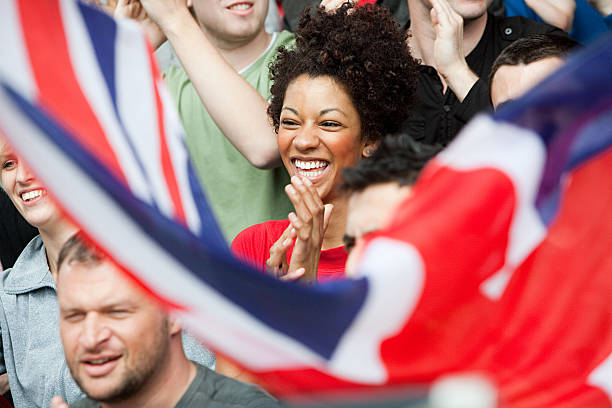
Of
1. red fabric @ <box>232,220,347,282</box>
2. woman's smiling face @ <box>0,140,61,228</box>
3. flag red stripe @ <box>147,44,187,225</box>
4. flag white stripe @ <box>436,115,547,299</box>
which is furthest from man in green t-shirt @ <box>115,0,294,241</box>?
flag white stripe @ <box>436,115,547,299</box>

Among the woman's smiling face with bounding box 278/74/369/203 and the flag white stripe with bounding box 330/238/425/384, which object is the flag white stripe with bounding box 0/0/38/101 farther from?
the woman's smiling face with bounding box 278/74/369/203

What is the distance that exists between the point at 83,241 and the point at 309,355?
0.98m

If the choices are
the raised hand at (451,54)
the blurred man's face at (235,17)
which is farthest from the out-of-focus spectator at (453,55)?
the blurred man's face at (235,17)

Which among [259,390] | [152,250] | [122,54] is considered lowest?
[259,390]

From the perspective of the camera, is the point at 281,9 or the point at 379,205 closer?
the point at 379,205

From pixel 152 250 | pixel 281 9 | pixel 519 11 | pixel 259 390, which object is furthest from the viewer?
pixel 281 9

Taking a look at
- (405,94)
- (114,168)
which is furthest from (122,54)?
(405,94)

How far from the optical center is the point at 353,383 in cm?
166

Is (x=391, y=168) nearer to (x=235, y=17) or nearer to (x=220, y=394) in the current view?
(x=220, y=394)

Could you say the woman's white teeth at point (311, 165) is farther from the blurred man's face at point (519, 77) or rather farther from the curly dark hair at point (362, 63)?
the blurred man's face at point (519, 77)

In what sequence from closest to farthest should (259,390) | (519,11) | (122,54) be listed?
(122,54), (259,390), (519,11)

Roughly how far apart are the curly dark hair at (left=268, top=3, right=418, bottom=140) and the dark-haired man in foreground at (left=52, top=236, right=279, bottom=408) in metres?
1.02

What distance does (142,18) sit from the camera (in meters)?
3.70

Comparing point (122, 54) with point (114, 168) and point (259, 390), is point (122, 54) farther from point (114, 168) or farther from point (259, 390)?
point (259, 390)
